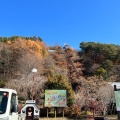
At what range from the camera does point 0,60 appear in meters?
39.6

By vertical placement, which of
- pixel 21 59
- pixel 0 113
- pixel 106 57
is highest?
pixel 106 57

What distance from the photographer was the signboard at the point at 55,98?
2385 centimetres

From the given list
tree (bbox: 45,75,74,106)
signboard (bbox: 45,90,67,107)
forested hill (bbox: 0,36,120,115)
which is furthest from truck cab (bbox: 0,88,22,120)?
forested hill (bbox: 0,36,120,115)

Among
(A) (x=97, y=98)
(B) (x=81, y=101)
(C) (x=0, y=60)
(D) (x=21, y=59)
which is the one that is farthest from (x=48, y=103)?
(C) (x=0, y=60)

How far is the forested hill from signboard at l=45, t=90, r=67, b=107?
3.00m

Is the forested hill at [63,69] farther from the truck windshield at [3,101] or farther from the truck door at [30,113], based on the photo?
the truck windshield at [3,101]

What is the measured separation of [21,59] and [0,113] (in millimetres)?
32777

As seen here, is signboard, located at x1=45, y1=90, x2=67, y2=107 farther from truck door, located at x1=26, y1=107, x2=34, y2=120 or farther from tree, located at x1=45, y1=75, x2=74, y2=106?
tree, located at x1=45, y1=75, x2=74, y2=106

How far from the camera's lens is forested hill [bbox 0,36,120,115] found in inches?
1122

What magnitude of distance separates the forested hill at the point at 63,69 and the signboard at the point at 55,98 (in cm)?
300

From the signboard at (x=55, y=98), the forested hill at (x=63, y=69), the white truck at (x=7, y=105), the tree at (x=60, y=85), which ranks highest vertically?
the forested hill at (x=63, y=69)

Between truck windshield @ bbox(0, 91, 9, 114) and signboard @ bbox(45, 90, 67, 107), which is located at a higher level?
signboard @ bbox(45, 90, 67, 107)

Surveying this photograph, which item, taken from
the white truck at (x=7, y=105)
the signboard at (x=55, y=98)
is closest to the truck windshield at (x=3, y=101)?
the white truck at (x=7, y=105)

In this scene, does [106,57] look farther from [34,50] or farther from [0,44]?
[0,44]
